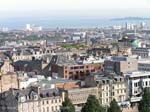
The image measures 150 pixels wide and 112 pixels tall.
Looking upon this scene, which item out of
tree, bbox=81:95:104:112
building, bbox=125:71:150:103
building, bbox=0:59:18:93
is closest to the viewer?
tree, bbox=81:95:104:112

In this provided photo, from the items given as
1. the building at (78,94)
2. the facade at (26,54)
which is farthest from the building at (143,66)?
the facade at (26,54)

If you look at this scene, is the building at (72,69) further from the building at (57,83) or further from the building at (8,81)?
the building at (8,81)

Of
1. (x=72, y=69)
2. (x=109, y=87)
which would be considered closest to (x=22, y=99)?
(x=109, y=87)

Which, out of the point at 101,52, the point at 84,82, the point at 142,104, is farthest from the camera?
the point at 101,52

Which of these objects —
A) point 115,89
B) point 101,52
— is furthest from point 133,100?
point 101,52

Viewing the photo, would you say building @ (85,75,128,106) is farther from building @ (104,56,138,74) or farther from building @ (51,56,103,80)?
building @ (51,56,103,80)

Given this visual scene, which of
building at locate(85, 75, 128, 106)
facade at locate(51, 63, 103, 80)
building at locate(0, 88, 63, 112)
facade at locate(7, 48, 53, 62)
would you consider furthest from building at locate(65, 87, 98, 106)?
facade at locate(7, 48, 53, 62)

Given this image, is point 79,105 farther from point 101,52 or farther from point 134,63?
point 101,52
